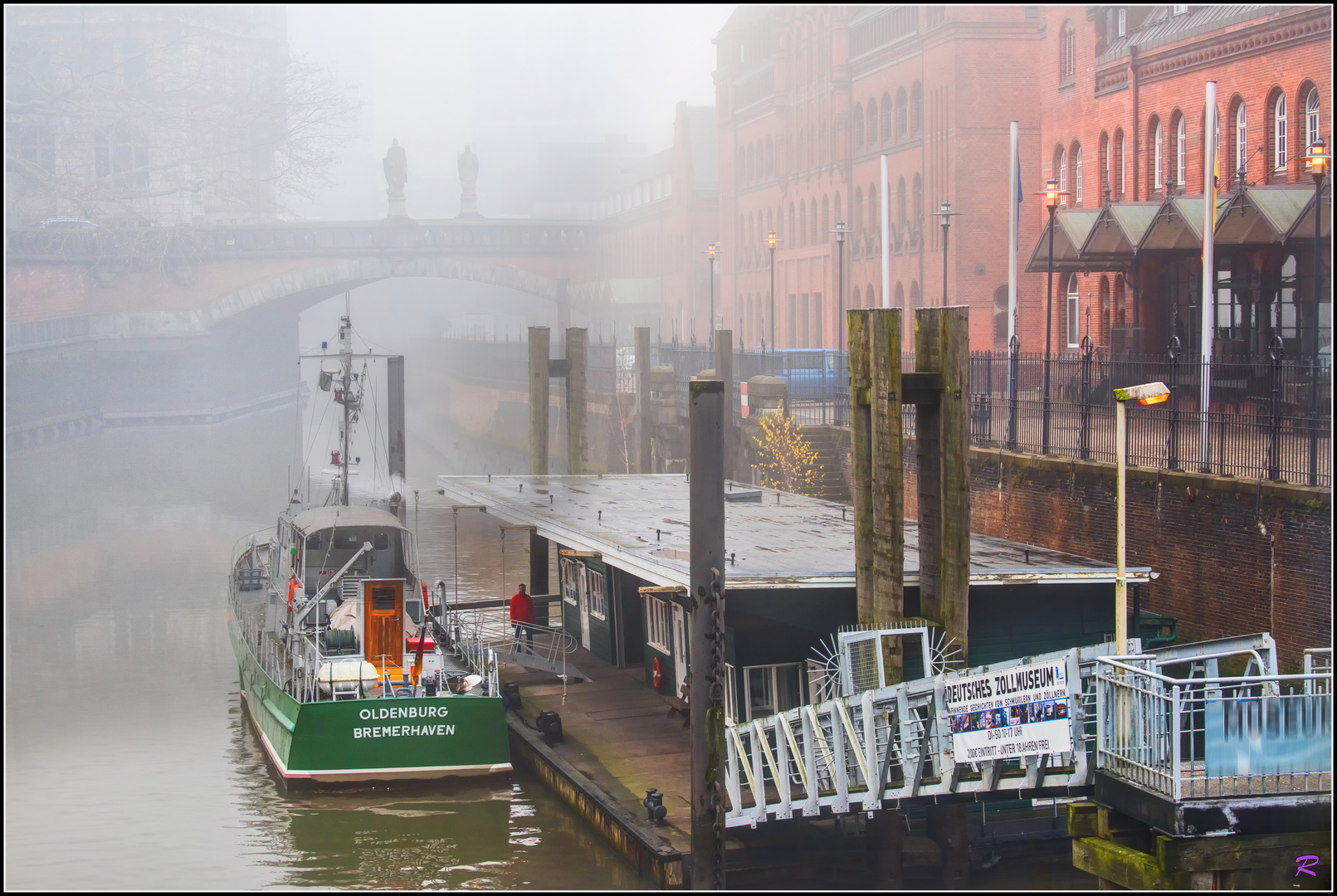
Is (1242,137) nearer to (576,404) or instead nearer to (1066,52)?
(1066,52)

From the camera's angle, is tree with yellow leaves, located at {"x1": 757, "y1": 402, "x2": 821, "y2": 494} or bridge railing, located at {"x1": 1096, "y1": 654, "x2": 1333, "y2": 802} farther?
tree with yellow leaves, located at {"x1": 757, "y1": 402, "x2": 821, "y2": 494}

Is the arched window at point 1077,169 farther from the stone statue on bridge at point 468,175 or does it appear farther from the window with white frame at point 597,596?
the stone statue on bridge at point 468,175

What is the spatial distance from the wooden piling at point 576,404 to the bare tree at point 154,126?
68.6 m

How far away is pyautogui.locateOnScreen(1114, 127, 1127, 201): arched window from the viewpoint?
1640 inches

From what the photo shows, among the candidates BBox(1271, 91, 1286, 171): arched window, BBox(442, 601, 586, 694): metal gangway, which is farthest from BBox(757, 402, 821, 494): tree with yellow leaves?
BBox(1271, 91, 1286, 171): arched window

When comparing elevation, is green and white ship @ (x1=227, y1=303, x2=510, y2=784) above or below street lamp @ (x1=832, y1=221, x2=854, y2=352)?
below

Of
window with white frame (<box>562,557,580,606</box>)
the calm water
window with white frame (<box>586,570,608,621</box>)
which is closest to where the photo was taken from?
the calm water

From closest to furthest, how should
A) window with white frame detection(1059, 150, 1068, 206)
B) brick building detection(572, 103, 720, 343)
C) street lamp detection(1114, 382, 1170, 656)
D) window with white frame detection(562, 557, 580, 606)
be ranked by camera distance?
street lamp detection(1114, 382, 1170, 656) → window with white frame detection(562, 557, 580, 606) → window with white frame detection(1059, 150, 1068, 206) → brick building detection(572, 103, 720, 343)

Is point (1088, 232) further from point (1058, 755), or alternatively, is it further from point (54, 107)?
point (54, 107)

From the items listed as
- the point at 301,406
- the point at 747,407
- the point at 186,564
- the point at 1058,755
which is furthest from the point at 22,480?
the point at 1058,755

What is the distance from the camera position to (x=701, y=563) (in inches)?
584

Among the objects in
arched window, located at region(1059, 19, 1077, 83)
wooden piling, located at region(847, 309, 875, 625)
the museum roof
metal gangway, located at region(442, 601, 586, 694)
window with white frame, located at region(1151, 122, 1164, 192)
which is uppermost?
arched window, located at region(1059, 19, 1077, 83)

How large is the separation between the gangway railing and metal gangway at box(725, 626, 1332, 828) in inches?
0.4

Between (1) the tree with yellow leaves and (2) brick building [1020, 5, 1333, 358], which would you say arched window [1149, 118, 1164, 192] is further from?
(1) the tree with yellow leaves
